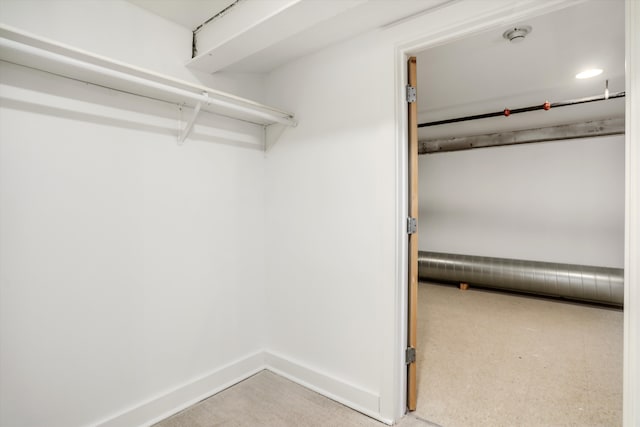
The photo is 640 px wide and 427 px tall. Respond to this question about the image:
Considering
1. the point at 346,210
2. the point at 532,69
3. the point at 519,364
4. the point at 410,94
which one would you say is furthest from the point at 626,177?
the point at 532,69

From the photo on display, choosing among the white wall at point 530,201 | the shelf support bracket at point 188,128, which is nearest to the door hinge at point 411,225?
the shelf support bracket at point 188,128

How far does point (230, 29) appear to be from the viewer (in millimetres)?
1728

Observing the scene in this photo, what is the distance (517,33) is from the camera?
2.03 meters

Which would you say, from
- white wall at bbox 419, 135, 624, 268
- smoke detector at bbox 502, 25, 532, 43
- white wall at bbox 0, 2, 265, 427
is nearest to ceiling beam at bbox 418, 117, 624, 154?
white wall at bbox 419, 135, 624, 268

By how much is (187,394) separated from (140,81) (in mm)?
1832

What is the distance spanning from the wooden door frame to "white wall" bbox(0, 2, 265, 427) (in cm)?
115

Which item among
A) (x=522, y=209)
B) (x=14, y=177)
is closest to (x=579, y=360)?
(x=522, y=209)

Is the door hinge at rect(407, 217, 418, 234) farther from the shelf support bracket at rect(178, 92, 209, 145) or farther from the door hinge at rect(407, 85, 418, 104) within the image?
the shelf support bracket at rect(178, 92, 209, 145)

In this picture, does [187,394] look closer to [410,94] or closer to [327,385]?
[327,385]

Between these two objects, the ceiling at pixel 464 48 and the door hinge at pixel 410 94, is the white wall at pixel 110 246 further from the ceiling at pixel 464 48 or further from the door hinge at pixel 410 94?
the door hinge at pixel 410 94

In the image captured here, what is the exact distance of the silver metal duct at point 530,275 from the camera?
3.51 metres

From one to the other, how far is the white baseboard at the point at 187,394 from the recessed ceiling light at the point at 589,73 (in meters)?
3.68

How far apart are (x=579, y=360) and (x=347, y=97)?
2743 mm

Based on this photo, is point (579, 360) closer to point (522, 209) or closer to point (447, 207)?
point (522, 209)
